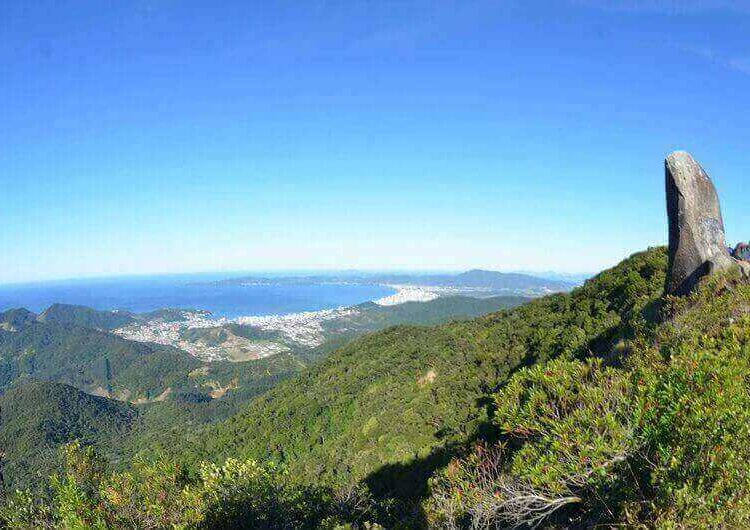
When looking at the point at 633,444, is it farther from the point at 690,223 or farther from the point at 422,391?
the point at 422,391

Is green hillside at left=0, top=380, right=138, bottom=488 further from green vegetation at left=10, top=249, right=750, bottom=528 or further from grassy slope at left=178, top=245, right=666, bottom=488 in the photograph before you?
green vegetation at left=10, top=249, right=750, bottom=528

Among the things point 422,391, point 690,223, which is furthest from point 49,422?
point 690,223

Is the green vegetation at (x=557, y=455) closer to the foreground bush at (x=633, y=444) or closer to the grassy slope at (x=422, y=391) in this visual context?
the foreground bush at (x=633, y=444)

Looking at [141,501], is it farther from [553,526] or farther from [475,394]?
[475,394]

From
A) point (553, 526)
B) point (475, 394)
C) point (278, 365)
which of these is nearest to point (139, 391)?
point (278, 365)

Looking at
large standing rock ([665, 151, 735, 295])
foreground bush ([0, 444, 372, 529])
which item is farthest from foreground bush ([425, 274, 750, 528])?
foreground bush ([0, 444, 372, 529])
